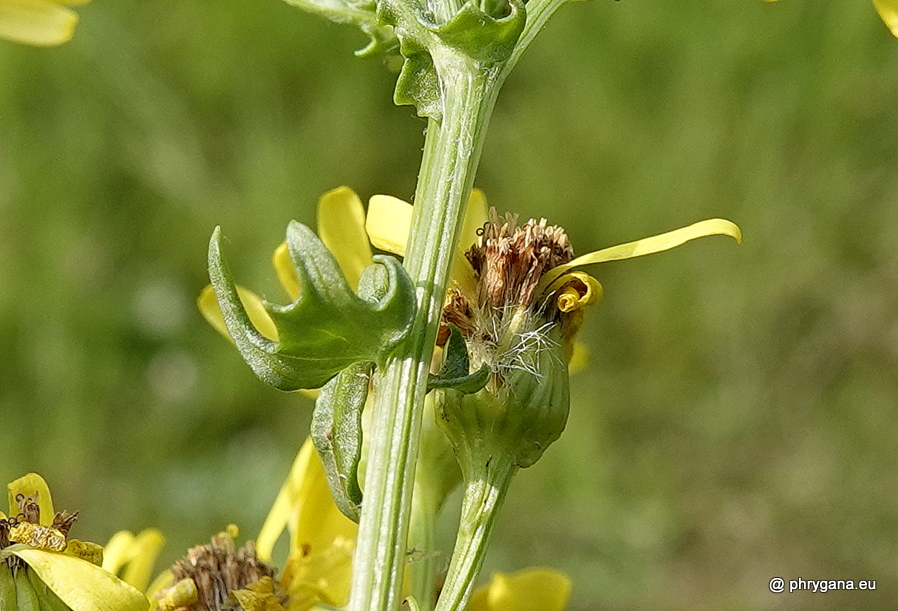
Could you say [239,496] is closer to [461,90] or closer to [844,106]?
[844,106]

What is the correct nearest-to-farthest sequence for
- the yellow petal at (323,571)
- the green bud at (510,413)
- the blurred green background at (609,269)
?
the green bud at (510,413) → the yellow petal at (323,571) → the blurred green background at (609,269)

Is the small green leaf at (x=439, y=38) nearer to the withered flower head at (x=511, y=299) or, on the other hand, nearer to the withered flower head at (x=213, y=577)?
the withered flower head at (x=511, y=299)

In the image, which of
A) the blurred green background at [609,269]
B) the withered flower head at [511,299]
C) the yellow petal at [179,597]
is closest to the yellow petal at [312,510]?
the yellow petal at [179,597]

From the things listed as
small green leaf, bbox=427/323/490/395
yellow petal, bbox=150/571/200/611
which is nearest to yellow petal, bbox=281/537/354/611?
yellow petal, bbox=150/571/200/611

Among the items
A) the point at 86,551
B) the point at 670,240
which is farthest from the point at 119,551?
the point at 670,240

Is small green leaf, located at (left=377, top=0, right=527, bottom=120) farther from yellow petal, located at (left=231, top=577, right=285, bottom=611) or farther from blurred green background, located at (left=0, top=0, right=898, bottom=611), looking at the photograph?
blurred green background, located at (left=0, top=0, right=898, bottom=611)

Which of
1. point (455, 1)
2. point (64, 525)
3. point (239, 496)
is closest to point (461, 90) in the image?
point (455, 1)
